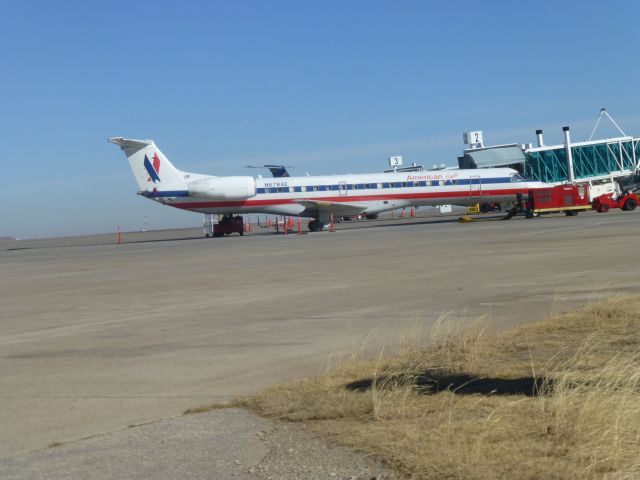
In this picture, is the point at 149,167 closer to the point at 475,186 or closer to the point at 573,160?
the point at 475,186

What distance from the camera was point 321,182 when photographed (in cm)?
5266

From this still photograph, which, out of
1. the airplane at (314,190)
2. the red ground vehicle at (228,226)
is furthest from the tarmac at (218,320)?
the red ground vehicle at (228,226)

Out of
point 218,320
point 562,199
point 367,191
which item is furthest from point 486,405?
point 562,199

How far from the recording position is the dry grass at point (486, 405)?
476 centimetres

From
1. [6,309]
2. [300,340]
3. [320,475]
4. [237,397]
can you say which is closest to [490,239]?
[6,309]

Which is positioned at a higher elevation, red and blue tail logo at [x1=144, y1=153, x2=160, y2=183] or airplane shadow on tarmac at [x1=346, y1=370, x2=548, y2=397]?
red and blue tail logo at [x1=144, y1=153, x2=160, y2=183]

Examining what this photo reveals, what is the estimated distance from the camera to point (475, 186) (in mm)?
52875

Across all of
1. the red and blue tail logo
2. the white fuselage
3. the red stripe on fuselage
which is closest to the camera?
the red and blue tail logo

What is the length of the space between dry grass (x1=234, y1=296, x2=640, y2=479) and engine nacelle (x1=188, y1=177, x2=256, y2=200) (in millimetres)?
42931

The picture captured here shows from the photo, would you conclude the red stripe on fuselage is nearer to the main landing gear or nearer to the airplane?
the airplane

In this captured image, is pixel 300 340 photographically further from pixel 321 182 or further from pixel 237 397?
pixel 321 182

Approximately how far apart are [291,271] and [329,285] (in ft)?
14.3

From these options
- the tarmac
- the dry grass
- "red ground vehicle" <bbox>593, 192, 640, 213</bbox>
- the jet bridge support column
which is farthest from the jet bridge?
the dry grass

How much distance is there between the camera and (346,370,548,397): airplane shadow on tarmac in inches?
255
